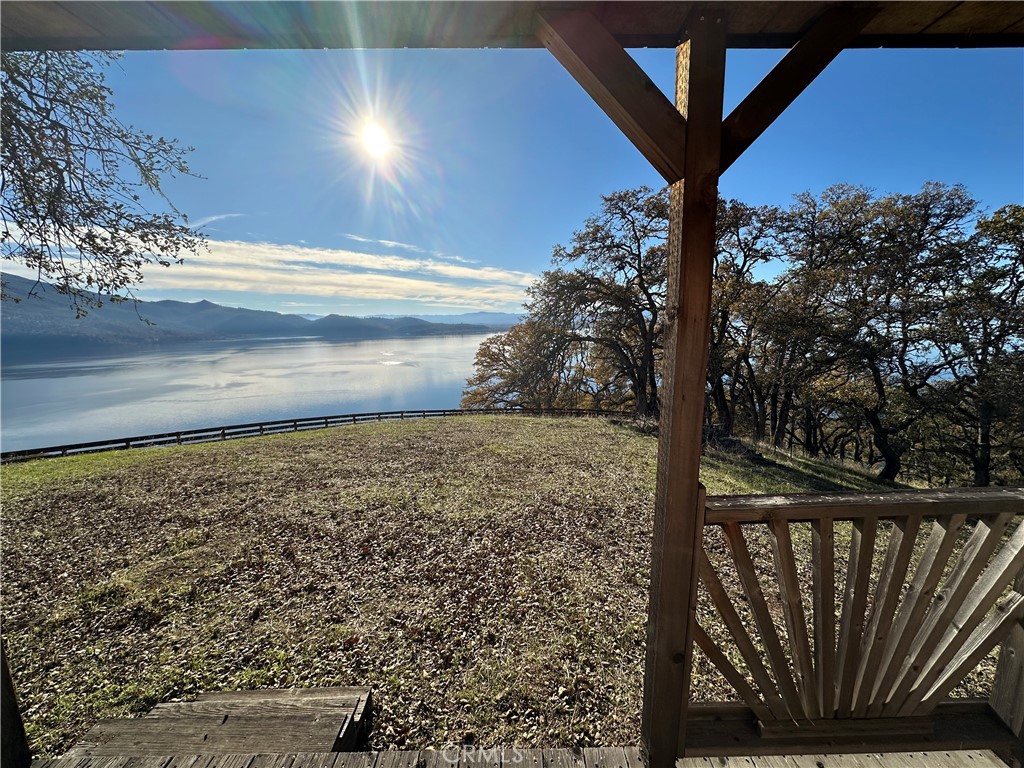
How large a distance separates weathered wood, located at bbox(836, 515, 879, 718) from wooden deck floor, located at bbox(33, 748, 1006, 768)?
28 centimetres

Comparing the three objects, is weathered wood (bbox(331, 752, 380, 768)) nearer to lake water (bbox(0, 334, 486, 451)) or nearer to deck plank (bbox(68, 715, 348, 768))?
deck plank (bbox(68, 715, 348, 768))

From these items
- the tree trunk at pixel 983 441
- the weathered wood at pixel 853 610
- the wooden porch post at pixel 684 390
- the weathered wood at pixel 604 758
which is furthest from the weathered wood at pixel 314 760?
the tree trunk at pixel 983 441

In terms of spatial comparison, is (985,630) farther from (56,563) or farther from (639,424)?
(639,424)

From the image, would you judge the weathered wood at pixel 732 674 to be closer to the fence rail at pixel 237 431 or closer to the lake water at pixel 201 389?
the fence rail at pixel 237 431

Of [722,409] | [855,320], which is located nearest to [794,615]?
[855,320]

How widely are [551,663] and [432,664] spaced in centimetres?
120

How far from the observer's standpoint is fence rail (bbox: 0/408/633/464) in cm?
1312

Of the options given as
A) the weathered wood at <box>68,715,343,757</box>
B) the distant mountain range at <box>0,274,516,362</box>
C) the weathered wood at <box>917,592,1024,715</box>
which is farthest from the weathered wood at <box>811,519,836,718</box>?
the distant mountain range at <box>0,274,516,362</box>

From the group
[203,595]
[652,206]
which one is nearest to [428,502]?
[203,595]

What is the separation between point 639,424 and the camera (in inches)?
643

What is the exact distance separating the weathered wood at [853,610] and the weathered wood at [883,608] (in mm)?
43

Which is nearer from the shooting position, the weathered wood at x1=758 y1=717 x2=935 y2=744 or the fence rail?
the weathered wood at x1=758 y1=717 x2=935 y2=744

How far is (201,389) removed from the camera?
6462 cm

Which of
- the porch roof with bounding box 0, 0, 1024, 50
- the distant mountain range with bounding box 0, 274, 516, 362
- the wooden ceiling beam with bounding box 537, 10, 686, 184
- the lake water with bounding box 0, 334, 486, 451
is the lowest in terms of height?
the lake water with bounding box 0, 334, 486, 451
